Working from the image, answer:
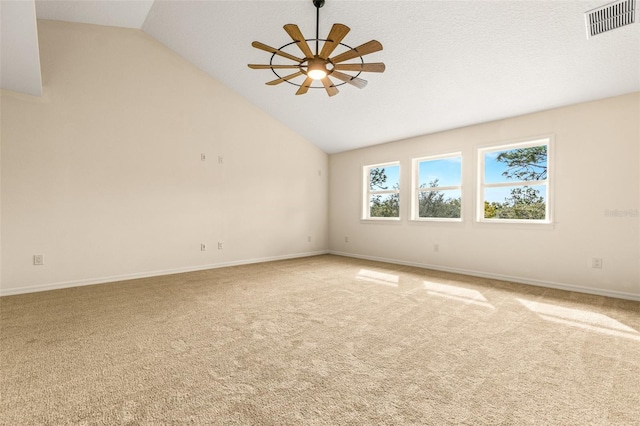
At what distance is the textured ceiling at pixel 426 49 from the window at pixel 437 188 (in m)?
0.65

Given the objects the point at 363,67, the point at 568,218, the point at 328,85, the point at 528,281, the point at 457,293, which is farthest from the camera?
the point at 528,281

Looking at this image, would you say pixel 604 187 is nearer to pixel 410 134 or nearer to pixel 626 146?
pixel 626 146

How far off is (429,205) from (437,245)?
2.58ft

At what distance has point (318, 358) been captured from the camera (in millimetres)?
2150

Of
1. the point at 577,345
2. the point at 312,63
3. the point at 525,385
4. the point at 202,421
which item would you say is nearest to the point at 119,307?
the point at 202,421

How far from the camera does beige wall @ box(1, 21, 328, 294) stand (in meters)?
3.90

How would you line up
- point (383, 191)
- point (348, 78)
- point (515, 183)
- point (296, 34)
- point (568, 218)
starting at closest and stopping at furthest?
point (296, 34) < point (348, 78) < point (568, 218) < point (515, 183) < point (383, 191)

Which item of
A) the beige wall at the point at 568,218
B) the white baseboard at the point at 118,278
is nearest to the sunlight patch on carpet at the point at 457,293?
the beige wall at the point at 568,218

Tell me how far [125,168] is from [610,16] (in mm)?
5909

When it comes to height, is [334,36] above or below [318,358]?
above

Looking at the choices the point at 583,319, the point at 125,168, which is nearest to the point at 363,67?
the point at 583,319

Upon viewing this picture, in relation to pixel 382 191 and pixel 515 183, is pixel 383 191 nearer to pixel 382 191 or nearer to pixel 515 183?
pixel 382 191

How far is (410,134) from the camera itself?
18.9 ft

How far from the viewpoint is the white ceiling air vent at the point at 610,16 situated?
8.54 feet
